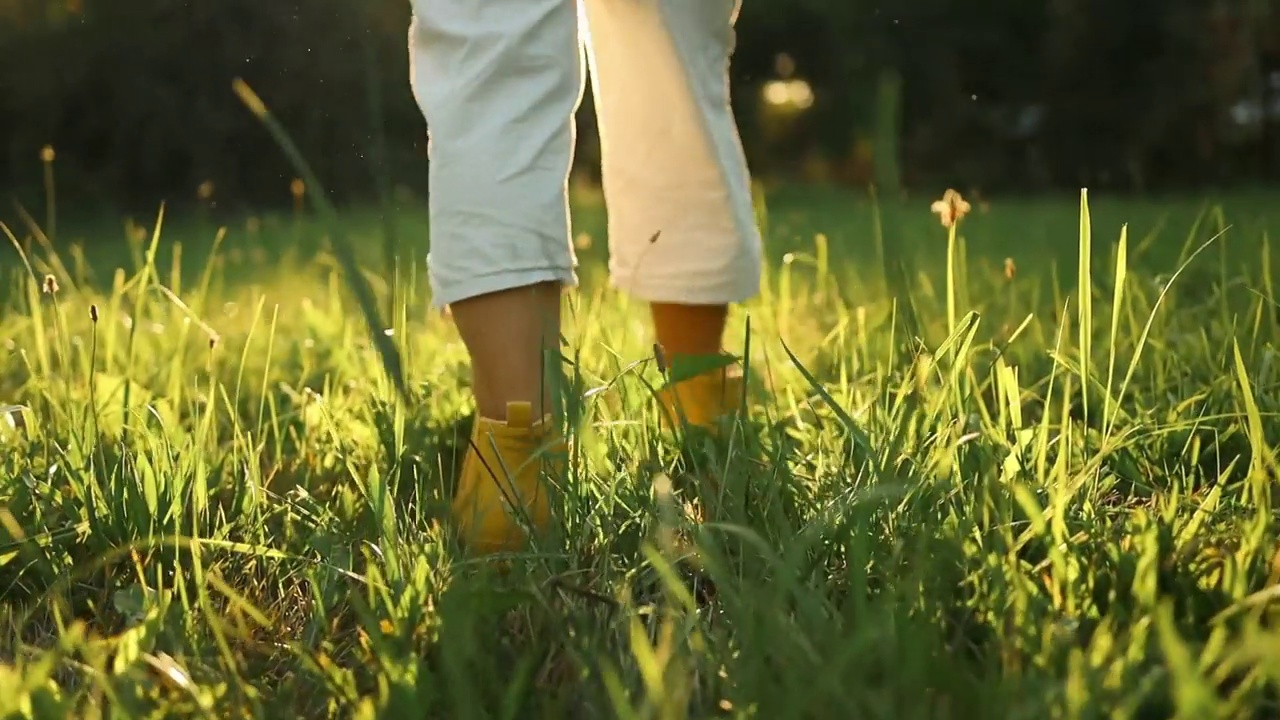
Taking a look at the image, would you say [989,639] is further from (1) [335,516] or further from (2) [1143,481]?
(1) [335,516]

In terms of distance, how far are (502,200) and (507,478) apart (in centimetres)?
26

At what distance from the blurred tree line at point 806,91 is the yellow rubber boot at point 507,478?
4336 mm

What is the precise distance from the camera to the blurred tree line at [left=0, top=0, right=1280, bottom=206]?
6719 millimetres

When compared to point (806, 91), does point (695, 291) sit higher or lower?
lower

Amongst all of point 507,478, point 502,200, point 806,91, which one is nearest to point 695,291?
point 502,200

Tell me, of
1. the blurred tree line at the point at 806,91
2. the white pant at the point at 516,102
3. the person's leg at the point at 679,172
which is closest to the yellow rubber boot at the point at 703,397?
the person's leg at the point at 679,172

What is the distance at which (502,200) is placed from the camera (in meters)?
1.19

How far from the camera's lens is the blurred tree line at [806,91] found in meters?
6.72

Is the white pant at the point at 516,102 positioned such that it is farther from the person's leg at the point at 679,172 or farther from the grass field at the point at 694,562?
the grass field at the point at 694,562

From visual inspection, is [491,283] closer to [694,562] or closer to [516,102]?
[516,102]

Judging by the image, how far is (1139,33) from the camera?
8.99 metres

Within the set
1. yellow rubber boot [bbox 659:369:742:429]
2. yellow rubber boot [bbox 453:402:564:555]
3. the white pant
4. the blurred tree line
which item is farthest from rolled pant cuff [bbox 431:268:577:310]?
the blurred tree line

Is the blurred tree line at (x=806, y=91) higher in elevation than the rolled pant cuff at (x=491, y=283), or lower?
higher

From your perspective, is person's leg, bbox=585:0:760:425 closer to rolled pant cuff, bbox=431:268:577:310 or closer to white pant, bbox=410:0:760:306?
white pant, bbox=410:0:760:306
